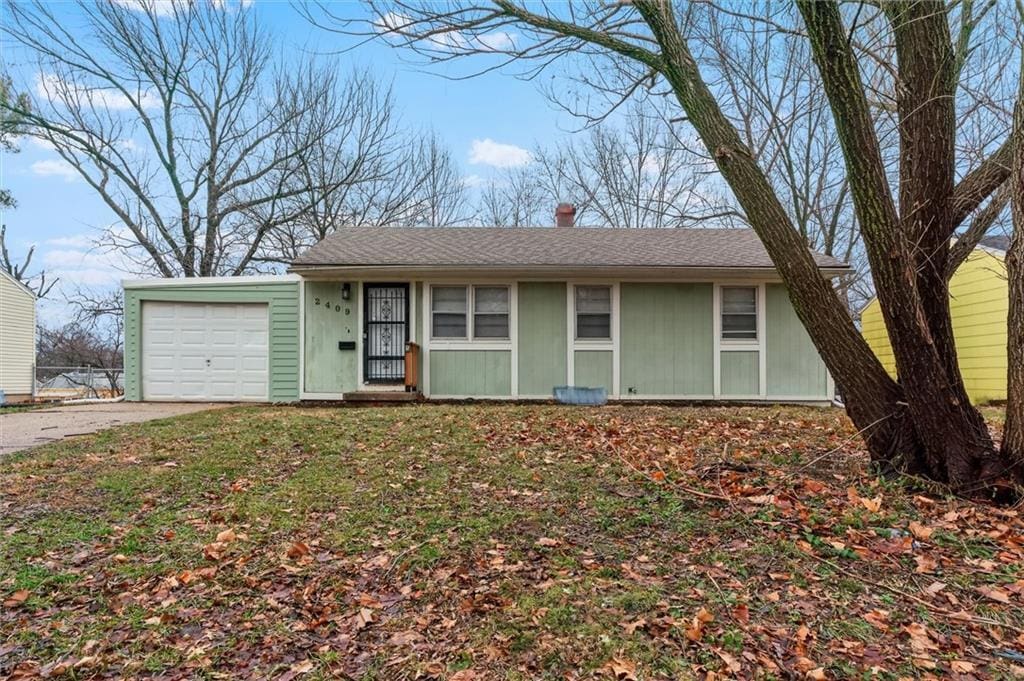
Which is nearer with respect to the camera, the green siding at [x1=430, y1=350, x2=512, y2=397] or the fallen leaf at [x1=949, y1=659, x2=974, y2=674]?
the fallen leaf at [x1=949, y1=659, x2=974, y2=674]

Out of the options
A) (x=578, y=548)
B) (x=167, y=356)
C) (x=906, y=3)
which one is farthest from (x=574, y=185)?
(x=578, y=548)

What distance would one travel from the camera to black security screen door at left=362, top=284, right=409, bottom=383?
9.97 meters

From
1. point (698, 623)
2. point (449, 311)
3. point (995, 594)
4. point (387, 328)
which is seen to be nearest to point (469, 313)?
point (449, 311)

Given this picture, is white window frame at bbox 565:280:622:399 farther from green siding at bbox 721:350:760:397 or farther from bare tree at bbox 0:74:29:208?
bare tree at bbox 0:74:29:208

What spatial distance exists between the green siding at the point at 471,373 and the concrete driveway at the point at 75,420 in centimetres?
397

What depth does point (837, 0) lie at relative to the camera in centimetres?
365

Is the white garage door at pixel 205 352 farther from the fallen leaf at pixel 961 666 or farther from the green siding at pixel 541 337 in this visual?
the fallen leaf at pixel 961 666

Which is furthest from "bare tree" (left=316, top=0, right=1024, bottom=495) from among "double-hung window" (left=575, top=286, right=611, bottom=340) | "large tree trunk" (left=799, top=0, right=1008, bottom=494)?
"double-hung window" (left=575, top=286, right=611, bottom=340)

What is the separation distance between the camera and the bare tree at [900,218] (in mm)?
3719

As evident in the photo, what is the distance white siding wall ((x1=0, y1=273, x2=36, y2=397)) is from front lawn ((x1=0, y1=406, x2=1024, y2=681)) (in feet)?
49.3

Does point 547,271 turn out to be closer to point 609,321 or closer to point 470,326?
point 609,321

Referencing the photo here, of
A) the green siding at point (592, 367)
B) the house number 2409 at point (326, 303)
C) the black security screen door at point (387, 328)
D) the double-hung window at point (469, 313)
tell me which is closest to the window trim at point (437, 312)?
the double-hung window at point (469, 313)

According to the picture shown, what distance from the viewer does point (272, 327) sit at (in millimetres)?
10305

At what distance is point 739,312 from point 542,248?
3.77 meters
